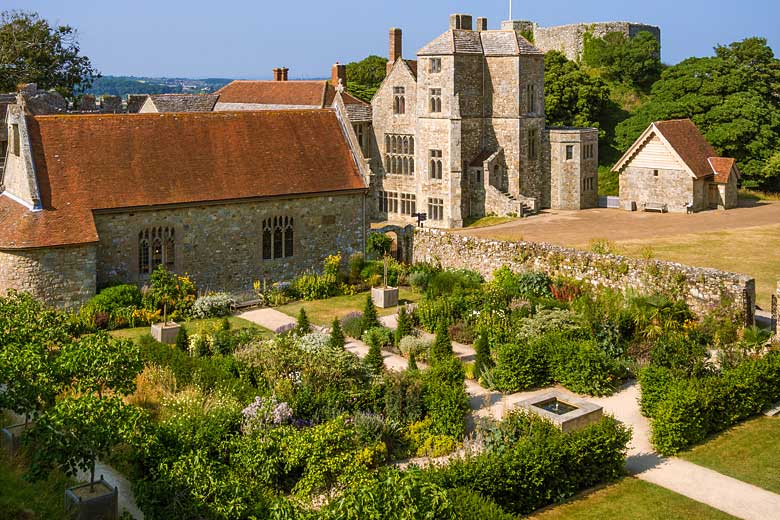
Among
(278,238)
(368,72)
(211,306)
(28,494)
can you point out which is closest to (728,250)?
(278,238)

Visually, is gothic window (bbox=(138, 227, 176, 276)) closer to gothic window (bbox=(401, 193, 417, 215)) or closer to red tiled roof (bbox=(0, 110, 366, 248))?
red tiled roof (bbox=(0, 110, 366, 248))

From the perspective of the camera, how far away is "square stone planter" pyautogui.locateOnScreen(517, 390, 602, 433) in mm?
18328

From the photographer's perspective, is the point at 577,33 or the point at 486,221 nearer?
the point at 486,221

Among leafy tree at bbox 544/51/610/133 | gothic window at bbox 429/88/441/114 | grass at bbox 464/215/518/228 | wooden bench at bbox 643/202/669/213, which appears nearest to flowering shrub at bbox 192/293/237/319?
grass at bbox 464/215/518/228

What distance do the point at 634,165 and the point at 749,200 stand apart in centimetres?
838

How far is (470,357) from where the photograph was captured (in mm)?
25094

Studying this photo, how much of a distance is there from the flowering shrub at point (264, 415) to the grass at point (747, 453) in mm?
8014

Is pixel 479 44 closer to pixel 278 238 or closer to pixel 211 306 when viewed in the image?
pixel 278 238

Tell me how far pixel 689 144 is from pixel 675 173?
2313 mm

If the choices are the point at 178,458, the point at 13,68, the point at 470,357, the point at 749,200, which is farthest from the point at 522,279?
the point at 13,68

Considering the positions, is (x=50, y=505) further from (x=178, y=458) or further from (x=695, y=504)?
(x=695, y=504)

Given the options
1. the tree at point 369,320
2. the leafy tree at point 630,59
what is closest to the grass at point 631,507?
the tree at point 369,320

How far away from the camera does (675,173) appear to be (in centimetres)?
5178

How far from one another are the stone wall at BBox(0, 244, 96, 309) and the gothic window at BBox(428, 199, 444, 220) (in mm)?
27318
